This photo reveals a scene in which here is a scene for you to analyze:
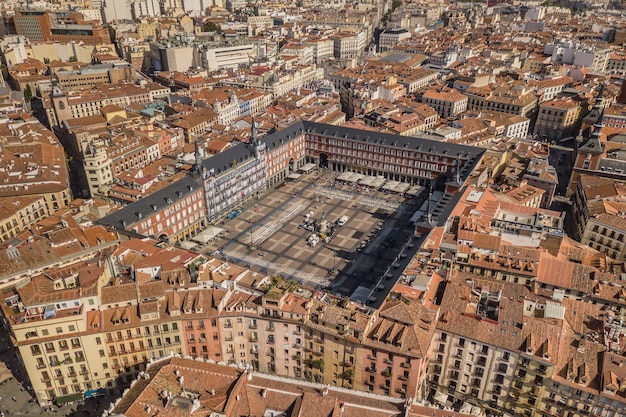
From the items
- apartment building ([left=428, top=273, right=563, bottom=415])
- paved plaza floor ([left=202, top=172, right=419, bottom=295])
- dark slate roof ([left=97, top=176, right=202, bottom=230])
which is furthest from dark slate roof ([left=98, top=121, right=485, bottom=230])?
apartment building ([left=428, top=273, right=563, bottom=415])

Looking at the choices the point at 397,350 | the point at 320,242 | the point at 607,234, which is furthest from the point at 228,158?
the point at 607,234

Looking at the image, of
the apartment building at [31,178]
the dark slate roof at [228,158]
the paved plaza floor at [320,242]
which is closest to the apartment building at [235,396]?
A: the paved plaza floor at [320,242]

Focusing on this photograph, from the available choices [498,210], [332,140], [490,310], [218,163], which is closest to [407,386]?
[490,310]

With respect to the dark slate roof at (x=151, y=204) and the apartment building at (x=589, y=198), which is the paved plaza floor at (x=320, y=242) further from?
the apartment building at (x=589, y=198)

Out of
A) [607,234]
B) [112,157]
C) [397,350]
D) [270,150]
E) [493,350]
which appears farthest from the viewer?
[270,150]

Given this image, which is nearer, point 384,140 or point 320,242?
point 320,242

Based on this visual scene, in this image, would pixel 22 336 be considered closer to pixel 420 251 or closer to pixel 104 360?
pixel 104 360

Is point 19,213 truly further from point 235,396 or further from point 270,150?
point 235,396

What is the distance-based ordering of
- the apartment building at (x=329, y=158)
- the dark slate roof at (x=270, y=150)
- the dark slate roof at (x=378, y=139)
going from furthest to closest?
the dark slate roof at (x=378, y=139), the apartment building at (x=329, y=158), the dark slate roof at (x=270, y=150)

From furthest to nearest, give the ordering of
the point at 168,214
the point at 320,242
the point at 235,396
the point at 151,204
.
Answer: the point at 320,242
the point at 168,214
the point at 151,204
the point at 235,396
